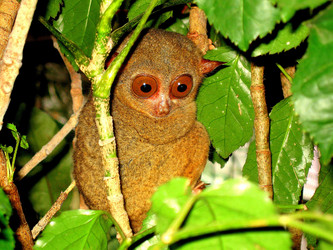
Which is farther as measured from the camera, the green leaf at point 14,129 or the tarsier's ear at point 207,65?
the tarsier's ear at point 207,65

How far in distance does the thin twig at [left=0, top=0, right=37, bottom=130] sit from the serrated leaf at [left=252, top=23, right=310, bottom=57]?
120cm

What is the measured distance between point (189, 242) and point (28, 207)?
2732 mm

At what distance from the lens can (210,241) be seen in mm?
1047

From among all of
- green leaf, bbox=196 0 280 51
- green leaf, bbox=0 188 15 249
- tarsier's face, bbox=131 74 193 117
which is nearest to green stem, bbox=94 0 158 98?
green leaf, bbox=196 0 280 51

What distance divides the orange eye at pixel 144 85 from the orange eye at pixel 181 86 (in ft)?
0.58

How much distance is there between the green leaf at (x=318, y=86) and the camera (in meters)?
1.00

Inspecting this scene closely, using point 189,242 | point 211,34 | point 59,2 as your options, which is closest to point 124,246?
point 189,242

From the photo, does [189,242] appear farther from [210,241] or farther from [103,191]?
[103,191]

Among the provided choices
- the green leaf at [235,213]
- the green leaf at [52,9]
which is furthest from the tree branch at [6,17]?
the green leaf at [235,213]

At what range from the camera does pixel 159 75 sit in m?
2.60

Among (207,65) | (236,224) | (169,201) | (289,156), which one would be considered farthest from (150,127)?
(236,224)

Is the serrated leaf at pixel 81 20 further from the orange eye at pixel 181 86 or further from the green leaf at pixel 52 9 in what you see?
the orange eye at pixel 181 86

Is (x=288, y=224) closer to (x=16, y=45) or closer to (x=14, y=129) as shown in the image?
(x=16, y=45)

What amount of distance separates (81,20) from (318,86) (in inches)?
70.9
